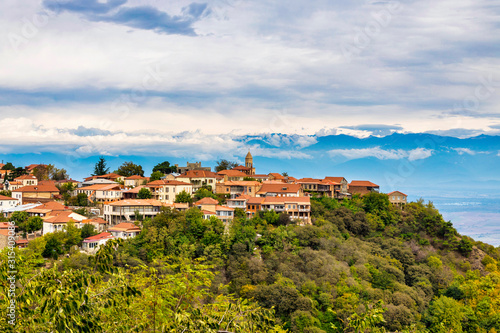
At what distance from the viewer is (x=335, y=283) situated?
35312mm

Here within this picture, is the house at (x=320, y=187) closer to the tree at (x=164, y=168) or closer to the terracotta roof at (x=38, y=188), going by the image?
the tree at (x=164, y=168)

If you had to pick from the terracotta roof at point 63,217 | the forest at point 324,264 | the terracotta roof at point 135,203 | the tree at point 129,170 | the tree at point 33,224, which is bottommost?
the forest at point 324,264

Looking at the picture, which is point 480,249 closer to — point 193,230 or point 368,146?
point 193,230

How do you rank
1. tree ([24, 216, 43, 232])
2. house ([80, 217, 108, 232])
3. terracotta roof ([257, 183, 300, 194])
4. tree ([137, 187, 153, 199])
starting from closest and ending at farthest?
tree ([24, 216, 43, 232]), house ([80, 217, 108, 232]), tree ([137, 187, 153, 199]), terracotta roof ([257, 183, 300, 194])

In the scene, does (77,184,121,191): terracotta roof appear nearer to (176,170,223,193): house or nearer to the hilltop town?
the hilltop town

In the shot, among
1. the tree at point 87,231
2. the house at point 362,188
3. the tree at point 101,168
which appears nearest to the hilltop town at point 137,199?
the house at point 362,188

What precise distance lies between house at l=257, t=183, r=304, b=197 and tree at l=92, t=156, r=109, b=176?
36.0 metres

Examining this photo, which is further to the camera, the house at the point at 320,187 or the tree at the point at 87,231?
the house at the point at 320,187

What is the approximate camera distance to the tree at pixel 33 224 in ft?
131

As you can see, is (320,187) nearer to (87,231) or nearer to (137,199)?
(137,199)

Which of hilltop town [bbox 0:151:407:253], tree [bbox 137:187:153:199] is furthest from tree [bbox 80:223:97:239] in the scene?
tree [bbox 137:187:153:199]

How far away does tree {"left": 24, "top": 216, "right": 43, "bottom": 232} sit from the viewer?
1570 inches

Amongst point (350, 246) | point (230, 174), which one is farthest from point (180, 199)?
point (350, 246)

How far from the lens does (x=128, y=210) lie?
4512 centimetres
